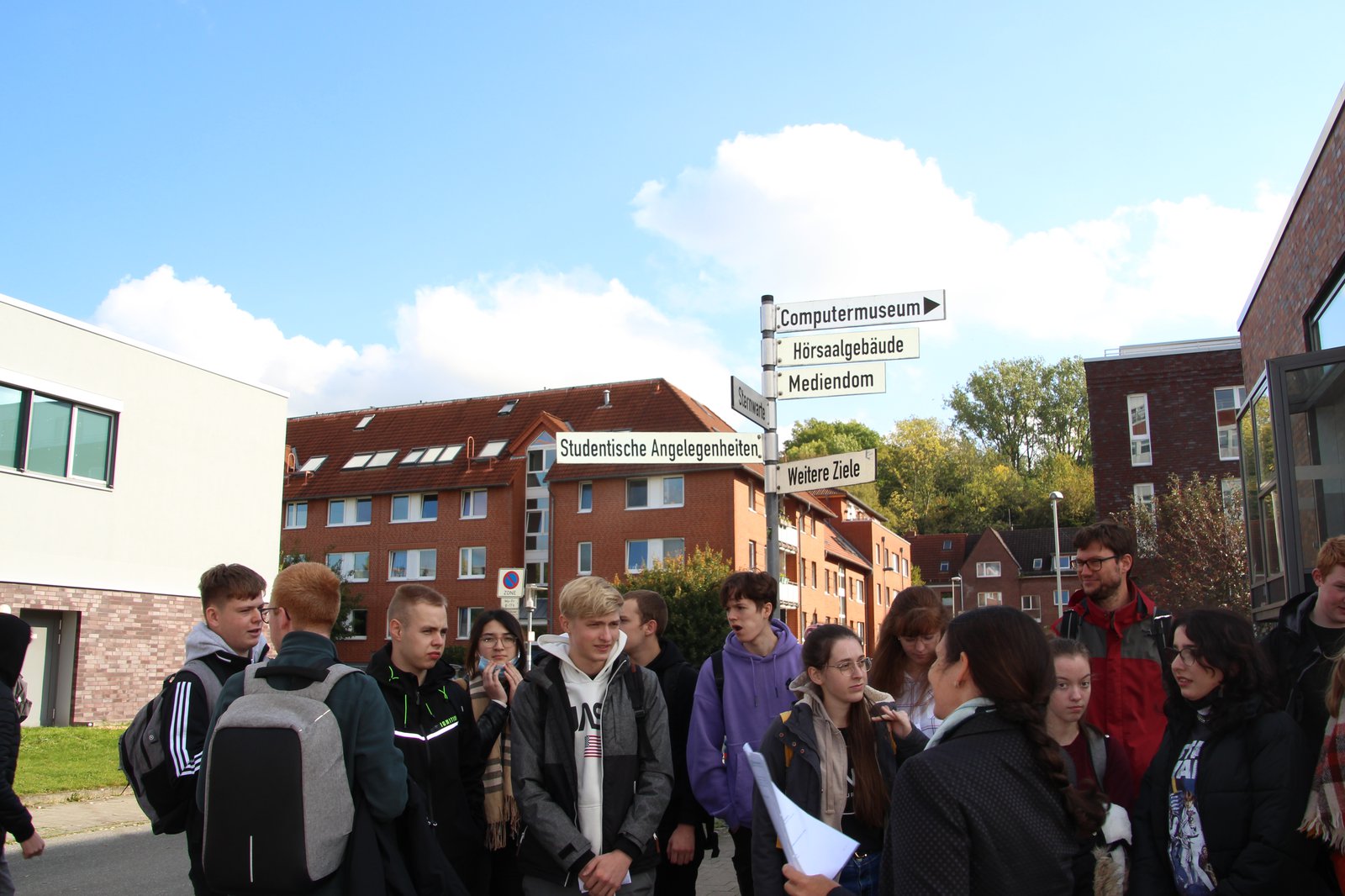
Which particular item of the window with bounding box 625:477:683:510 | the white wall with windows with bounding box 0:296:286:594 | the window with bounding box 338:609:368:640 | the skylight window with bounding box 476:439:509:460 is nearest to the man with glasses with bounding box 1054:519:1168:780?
the white wall with windows with bounding box 0:296:286:594

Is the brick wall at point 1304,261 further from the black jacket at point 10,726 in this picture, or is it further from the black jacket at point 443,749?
the black jacket at point 10,726

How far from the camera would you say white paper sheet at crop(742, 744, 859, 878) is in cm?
299

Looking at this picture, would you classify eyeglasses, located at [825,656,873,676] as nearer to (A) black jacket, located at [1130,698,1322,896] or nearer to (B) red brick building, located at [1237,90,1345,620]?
(A) black jacket, located at [1130,698,1322,896]

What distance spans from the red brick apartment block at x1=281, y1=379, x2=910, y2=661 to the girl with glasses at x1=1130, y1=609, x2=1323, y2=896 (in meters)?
38.4

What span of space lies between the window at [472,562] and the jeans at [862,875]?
146 feet

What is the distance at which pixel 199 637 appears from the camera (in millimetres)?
4418

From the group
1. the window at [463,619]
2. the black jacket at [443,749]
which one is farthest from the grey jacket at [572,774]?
the window at [463,619]

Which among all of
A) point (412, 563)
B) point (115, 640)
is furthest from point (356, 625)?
point (115, 640)

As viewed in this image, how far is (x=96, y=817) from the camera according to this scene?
12320 mm

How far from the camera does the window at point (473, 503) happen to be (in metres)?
48.4

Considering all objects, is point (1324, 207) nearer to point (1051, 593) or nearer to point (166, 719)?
point (166, 719)

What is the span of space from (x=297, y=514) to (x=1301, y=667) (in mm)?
52628

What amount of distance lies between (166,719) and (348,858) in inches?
41.8

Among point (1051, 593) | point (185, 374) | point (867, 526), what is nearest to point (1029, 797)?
point (185, 374)
